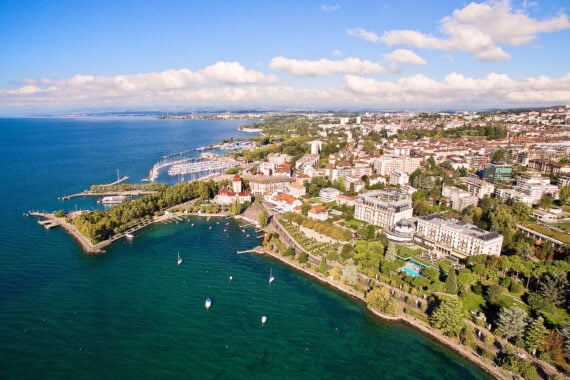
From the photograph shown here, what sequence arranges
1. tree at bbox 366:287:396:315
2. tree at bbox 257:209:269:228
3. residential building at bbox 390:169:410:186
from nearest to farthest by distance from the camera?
tree at bbox 366:287:396:315 < tree at bbox 257:209:269:228 < residential building at bbox 390:169:410:186

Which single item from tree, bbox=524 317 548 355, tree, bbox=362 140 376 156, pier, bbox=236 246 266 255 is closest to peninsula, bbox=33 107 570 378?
tree, bbox=524 317 548 355

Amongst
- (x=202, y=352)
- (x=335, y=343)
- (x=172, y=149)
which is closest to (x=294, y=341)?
(x=335, y=343)

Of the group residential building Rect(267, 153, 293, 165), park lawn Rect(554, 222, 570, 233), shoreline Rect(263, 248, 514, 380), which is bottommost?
shoreline Rect(263, 248, 514, 380)

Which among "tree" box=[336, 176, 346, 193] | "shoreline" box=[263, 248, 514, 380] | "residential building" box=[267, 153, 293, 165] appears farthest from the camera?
"residential building" box=[267, 153, 293, 165]

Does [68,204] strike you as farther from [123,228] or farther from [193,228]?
[193,228]

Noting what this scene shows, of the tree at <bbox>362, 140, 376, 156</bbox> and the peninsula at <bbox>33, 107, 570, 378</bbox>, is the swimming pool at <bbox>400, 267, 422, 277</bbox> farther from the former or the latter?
the tree at <bbox>362, 140, 376, 156</bbox>

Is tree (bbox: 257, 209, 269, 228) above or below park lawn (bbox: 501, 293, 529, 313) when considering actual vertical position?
above

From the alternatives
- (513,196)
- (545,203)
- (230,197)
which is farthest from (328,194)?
(545,203)

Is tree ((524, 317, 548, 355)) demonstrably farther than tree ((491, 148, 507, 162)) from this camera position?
No
